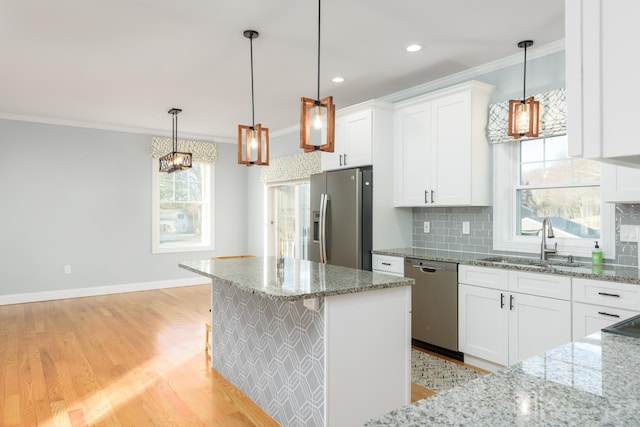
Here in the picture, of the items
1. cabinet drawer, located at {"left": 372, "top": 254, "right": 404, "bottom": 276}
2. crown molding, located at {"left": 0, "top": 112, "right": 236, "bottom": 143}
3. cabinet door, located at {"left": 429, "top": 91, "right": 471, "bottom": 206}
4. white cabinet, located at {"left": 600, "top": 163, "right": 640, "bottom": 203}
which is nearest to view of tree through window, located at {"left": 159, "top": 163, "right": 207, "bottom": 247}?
crown molding, located at {"left": 0, "top": 112, "right": 236, "bottom": 143}

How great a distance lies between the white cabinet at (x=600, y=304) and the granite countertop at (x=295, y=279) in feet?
3.96

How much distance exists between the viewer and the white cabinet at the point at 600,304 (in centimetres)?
248

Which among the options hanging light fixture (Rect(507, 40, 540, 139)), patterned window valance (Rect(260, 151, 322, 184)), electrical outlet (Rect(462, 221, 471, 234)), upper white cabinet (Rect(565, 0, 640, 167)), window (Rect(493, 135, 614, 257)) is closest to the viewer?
upper white cabinet (Rect(565, 0, 640, 167))

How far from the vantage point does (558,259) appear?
11.0 feet

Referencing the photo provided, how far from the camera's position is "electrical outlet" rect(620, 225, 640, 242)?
9.59ft

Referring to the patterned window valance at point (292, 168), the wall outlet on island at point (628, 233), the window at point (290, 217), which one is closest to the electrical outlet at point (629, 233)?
the wall outlet on island at point (628, 233)

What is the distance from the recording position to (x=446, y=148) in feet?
12.6

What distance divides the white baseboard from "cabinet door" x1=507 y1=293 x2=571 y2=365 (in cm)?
540

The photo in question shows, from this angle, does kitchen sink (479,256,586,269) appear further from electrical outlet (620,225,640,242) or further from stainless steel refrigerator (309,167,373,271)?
stainless steel refrigerator (309,167,373,271)

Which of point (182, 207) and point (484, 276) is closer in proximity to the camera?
point (484, 276)

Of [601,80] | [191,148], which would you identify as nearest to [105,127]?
[191,148]

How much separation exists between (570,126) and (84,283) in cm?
696

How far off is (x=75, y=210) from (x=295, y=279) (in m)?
5.09

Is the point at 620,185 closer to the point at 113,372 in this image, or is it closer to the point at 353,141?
the point at 353,141
